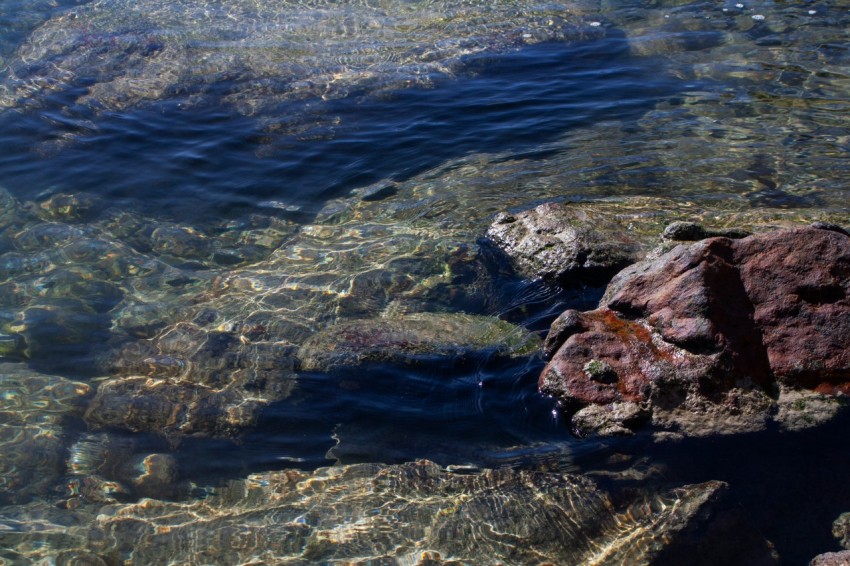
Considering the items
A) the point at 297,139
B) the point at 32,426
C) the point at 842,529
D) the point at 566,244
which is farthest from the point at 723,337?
the point at 297,139

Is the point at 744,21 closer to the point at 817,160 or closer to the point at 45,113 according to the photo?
the point at 817,160

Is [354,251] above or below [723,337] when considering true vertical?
below

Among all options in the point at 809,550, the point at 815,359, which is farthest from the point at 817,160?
the point at 809,550

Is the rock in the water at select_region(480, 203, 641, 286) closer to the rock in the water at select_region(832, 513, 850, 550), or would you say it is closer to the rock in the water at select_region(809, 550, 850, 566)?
the rock in the water at select_region(832, 513, 850, 550)

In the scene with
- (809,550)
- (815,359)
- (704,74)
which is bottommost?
(809,550)

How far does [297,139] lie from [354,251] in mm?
2883

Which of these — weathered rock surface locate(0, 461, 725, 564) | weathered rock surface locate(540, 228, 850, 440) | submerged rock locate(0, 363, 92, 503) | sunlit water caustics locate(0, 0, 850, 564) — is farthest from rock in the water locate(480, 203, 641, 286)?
submerged rock locate(0, 363, 92, 503)

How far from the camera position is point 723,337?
434 cm

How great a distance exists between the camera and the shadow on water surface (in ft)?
27.2

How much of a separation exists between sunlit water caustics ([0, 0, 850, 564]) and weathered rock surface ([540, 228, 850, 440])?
0.91 feet

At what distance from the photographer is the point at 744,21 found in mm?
12500

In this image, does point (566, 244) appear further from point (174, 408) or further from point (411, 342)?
point (174, 408)

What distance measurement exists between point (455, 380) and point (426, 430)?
1.62 feet

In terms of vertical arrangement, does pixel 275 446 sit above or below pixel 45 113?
below
